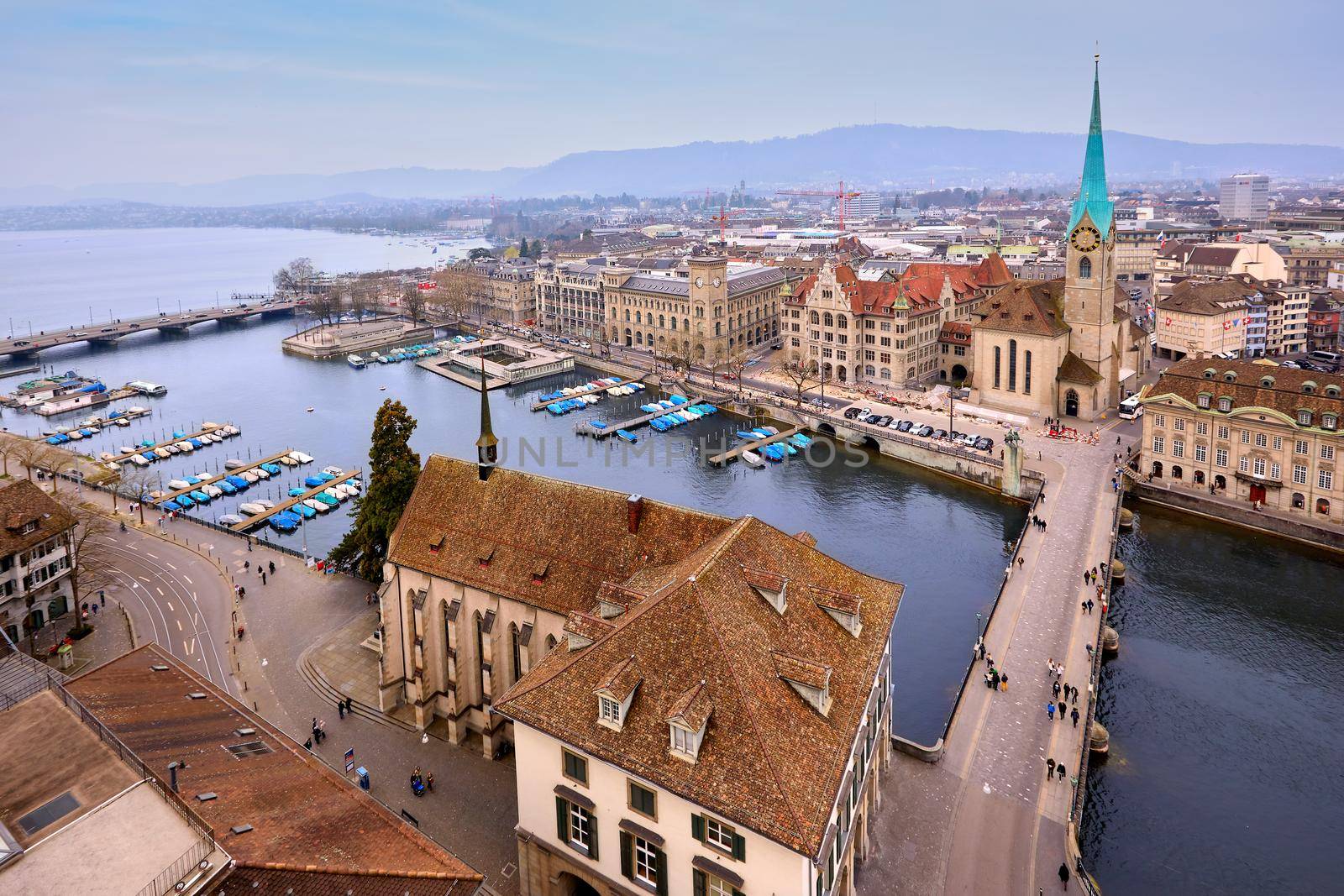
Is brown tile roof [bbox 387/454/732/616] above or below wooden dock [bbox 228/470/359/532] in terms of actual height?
above

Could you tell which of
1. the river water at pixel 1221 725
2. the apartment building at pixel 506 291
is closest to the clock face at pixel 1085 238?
the river water at pixel 1221 725

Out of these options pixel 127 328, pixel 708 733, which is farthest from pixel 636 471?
pixel 127 328

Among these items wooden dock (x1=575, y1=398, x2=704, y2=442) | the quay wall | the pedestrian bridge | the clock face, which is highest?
the clock face

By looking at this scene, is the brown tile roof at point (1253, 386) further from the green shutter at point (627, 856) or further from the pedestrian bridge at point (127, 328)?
the pedestrian bridge at point (127, 328)

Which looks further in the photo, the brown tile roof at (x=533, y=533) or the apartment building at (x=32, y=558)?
the apartment building at (x=32, y=558)

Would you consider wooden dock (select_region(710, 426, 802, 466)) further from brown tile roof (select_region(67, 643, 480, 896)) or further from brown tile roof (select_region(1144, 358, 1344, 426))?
brown tile roof (select_region(67, 643, 480, 896))

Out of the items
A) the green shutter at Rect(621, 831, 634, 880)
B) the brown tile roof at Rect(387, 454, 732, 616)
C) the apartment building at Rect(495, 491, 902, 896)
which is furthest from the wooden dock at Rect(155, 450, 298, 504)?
the green shutter at Rect(621, 831, 634, 880)

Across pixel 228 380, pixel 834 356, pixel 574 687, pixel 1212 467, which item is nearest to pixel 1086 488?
pixel 1212 467
